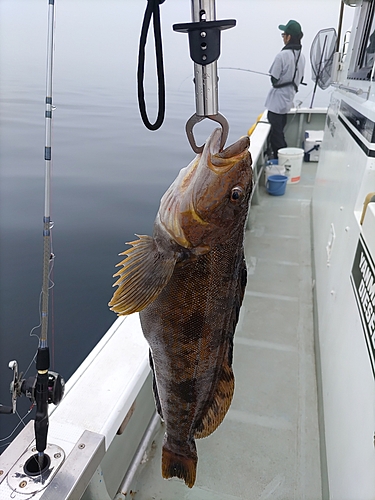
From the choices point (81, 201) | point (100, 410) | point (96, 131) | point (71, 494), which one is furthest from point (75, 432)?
point (96, 131)

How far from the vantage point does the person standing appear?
256 inches

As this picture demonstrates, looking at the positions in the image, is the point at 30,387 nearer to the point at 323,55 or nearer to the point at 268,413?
the point at 268,413

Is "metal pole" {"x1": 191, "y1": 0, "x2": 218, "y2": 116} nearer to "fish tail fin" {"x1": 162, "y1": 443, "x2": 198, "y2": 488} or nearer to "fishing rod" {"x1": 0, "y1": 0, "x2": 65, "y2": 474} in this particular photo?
"fishing rod" {"x1": 0, "y1": 0, "x2": 65, "y2": 474}

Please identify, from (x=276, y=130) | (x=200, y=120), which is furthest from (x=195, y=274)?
(x=276, y=130)

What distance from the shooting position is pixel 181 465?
4.54 feet

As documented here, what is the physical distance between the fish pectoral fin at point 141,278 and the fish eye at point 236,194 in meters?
0.25

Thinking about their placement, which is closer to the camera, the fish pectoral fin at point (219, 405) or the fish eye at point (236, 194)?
the fish eye at point (236, 194)

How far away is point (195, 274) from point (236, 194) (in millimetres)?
270

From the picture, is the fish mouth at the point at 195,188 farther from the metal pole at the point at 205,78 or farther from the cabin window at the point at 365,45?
the cabin window at the point at 365,45

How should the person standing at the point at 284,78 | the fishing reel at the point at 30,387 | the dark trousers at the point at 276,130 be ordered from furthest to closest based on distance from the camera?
the dark trousers at the point at 276,130, the person standing at the point at 284,78, the fishing reel at the point at 30,387

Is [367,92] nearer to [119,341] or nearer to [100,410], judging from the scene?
[119,341]

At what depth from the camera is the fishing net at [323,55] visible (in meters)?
5.32

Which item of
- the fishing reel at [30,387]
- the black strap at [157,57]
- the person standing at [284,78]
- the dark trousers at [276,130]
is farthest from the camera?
the dark trousers at [276,130]

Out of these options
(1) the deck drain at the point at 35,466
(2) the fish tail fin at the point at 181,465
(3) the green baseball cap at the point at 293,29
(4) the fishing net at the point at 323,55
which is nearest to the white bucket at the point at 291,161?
(4) the fishing net at the point at 323,55
